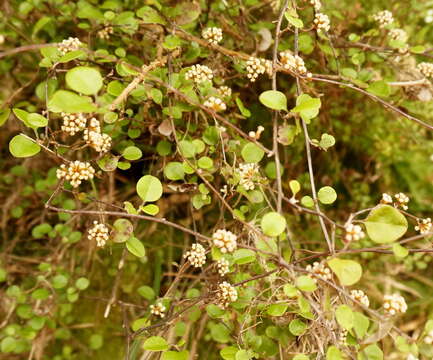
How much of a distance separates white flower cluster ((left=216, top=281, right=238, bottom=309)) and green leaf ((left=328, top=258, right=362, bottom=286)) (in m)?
0.23

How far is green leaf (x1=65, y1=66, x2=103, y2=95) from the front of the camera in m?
0.62

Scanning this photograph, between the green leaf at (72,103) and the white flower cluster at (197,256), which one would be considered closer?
the green leaf at (72,103)

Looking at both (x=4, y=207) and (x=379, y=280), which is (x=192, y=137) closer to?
(x=4, y=207)

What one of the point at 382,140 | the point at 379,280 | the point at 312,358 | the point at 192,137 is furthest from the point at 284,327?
the point at 382,140

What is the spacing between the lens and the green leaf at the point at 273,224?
2.25 feet

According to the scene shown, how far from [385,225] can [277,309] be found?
24 cm

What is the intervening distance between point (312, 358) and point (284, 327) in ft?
0.25

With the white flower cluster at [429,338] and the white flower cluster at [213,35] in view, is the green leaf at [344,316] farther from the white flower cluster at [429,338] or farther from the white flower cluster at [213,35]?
the white flower cluster at [213,35]

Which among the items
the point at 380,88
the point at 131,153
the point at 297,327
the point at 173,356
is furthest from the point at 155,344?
the point at 380,88

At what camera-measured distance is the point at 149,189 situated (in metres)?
0.80

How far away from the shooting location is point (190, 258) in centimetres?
84

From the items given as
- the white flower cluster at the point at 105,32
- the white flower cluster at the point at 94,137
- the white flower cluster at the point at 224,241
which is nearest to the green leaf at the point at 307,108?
the white flower cluster at the point at 224,241

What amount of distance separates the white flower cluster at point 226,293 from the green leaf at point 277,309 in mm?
68

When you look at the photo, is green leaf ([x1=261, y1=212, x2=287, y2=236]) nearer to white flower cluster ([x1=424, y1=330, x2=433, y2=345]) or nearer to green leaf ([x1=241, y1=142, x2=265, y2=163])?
green leaf ([x1=241, y1=142, x2=265, y2=163])
